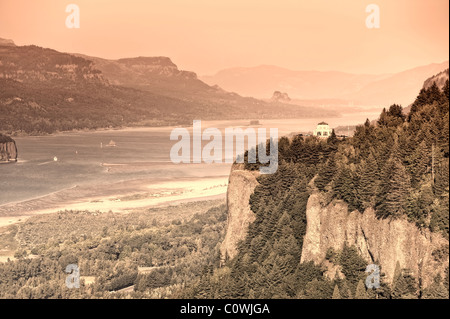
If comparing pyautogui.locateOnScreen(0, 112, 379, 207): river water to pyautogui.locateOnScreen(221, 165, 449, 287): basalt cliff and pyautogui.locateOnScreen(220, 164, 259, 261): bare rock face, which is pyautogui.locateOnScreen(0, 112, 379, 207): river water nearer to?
pyautogui.locateOnScreen(220, 164, 259, 261): bare rock face

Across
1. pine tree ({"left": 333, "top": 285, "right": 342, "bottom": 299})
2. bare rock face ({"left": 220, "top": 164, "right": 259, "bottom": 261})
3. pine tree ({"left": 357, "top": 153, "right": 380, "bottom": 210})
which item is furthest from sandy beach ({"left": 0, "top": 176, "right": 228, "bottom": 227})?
pine tree ({"left": 333, "top": 285, "right": 342, "bottom": 299})

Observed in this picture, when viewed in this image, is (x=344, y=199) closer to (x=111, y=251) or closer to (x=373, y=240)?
(x=373, y=240)

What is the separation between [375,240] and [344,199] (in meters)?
4.61

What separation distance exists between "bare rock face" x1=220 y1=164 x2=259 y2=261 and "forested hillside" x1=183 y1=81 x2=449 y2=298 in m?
0.87

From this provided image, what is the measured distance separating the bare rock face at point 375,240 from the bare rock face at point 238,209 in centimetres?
900

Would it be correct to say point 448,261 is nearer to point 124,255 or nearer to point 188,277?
point 188,277

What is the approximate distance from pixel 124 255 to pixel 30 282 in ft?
36.8

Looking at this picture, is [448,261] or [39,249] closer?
[448,261]

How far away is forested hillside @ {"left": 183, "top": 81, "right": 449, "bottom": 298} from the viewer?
3891 cm

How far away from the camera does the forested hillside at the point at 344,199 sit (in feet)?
128

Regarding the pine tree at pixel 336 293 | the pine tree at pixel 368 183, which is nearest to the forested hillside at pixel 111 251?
the pine tree at pixel 368 183

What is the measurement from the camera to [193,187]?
122 metres

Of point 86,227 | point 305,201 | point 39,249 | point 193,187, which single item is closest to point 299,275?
point 305,201

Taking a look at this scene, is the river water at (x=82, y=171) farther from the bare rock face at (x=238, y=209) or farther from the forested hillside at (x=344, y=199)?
the forested hillside at (x=344, y=199)
